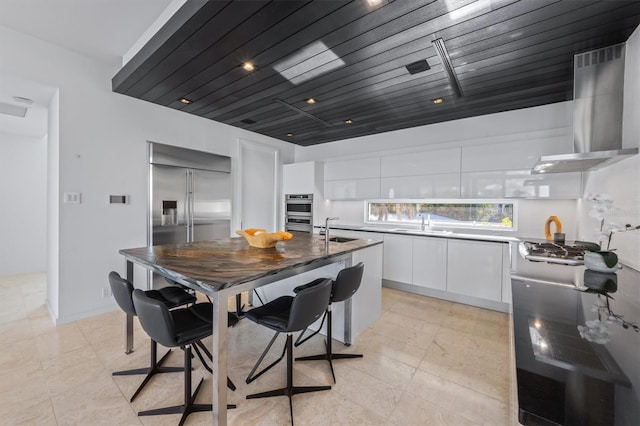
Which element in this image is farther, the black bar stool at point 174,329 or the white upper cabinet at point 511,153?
the white upper cabinet at point 511,153

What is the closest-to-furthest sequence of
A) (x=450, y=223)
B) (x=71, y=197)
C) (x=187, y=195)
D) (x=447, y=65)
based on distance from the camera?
(x=447, y=65) < (x=71, y=197) < (x=187, y=195) < (x=450, y=223)

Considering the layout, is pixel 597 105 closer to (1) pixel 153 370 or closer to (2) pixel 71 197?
(1) pixel 153 370

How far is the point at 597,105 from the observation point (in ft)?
7.11

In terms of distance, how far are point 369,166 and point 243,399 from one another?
387cm

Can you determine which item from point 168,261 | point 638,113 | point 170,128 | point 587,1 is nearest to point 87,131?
point 170,128

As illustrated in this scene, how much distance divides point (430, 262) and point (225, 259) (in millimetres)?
2957

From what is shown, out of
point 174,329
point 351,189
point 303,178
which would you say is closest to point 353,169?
point 351,189

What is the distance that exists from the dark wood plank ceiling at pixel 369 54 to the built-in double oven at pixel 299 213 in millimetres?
1930

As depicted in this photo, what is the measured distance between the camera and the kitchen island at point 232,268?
4.41 ft

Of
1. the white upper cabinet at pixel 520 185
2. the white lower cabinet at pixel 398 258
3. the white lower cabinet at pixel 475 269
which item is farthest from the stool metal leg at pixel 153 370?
the white upper cabinet at pixel 520 185

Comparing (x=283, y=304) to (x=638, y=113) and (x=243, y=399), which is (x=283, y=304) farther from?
(x=638, y=113)

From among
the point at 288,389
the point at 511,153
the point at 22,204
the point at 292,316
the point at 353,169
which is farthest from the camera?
the point at 353,169

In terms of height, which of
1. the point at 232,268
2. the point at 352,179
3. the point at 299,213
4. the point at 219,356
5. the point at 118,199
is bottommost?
the point at 219,356

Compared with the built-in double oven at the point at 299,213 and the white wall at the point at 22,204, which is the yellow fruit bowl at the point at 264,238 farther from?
the white wall at the point at 22,204
